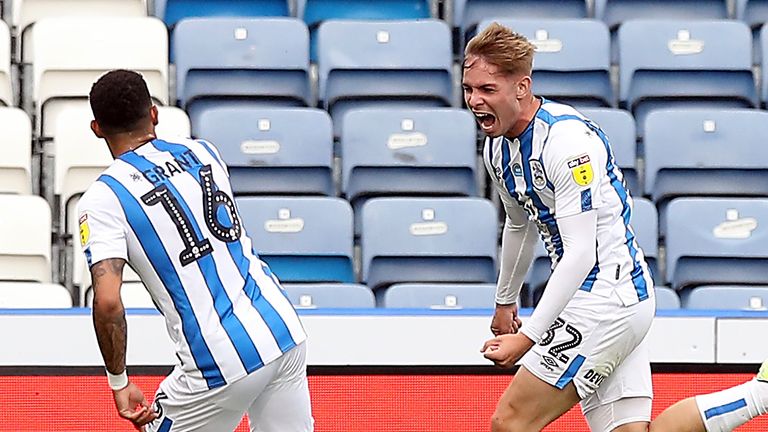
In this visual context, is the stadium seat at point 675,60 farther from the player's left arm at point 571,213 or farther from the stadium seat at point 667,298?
the player's left arm at point 571,213

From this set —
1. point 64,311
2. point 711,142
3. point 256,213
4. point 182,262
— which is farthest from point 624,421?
point 711,142

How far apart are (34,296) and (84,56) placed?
1.49 m

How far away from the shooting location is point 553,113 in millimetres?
3637

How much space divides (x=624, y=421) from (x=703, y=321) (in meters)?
0.99

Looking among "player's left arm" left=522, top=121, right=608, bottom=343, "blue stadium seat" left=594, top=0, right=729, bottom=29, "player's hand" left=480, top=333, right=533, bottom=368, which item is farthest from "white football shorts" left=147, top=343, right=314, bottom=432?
"blue stadium seat" left=594, top=0, right=729, bottom=29

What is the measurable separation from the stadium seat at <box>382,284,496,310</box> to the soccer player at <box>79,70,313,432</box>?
191cm

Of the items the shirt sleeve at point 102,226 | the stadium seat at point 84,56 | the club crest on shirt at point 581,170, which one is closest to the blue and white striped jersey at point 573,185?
the club crest on shirt at point 581,170

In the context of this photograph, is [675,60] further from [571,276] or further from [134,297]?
[571,276]

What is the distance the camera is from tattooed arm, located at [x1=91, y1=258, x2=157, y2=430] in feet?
10.7

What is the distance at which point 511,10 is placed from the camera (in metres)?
6.93

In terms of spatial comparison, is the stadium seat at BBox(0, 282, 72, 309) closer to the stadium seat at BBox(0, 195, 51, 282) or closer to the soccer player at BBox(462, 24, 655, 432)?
the stadium seat at BBox(0, 195, 51, 282)

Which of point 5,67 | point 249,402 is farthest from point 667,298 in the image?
point 5,67

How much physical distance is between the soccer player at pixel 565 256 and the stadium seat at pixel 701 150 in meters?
2.46

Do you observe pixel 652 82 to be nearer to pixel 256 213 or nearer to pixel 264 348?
pixel 256 213
